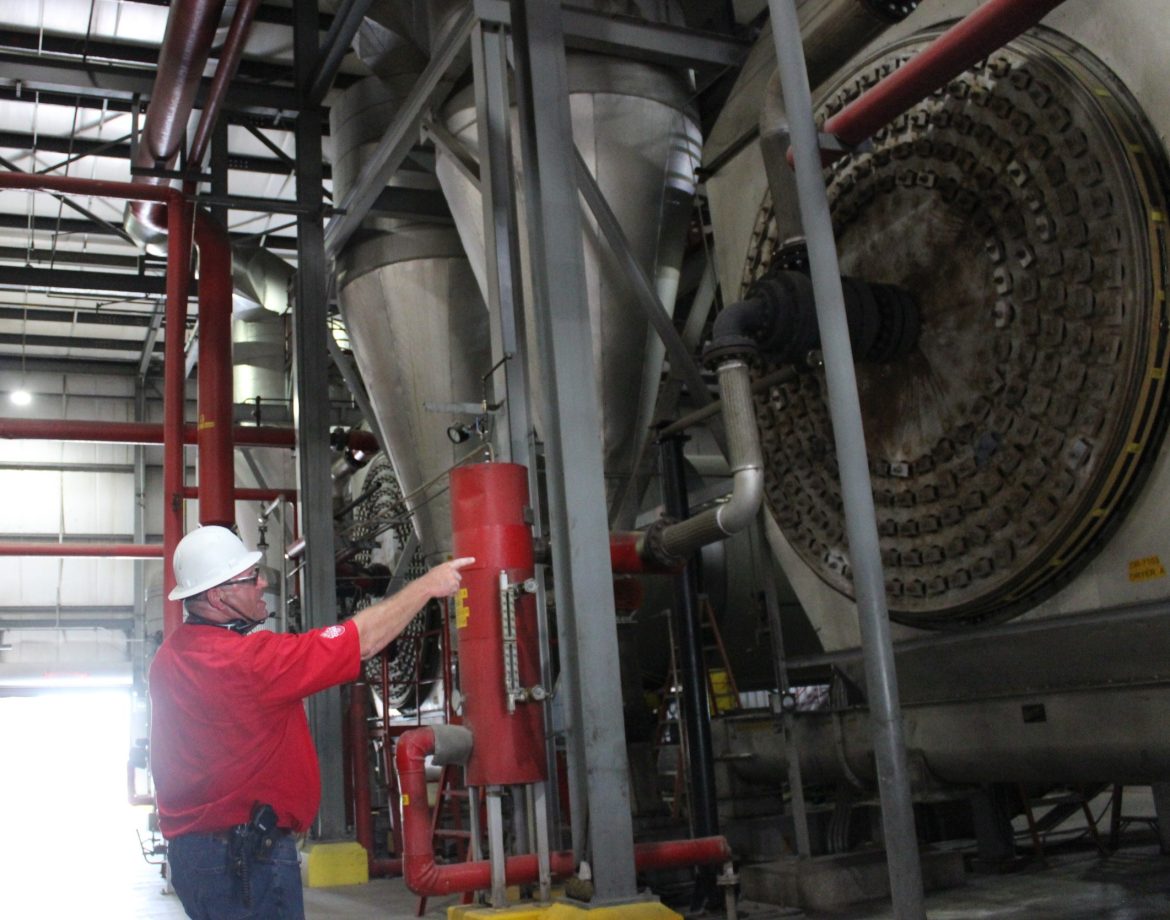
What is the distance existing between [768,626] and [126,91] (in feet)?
25.0

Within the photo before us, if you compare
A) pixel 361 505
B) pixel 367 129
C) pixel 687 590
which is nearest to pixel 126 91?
pixel 367 129

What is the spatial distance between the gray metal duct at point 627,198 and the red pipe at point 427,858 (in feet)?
8.43

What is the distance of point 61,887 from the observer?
10453 mm

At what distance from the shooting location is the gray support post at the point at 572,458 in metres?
5.12

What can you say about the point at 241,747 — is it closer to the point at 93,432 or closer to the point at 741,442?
the point at 741,442

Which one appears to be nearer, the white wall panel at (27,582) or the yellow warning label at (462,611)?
the yellow warning label at (462,611)

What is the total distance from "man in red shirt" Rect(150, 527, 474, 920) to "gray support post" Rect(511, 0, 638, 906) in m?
2.01

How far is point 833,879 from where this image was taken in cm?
595

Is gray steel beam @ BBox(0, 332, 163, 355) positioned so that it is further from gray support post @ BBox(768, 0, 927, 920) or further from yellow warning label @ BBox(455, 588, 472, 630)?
gray support post @ BBox(768, 0, 927, 920)

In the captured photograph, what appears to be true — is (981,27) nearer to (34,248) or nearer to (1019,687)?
(1019,687)

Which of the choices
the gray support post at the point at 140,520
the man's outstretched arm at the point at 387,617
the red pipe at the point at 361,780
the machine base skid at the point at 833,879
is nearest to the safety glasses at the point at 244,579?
the man's outstretched arm at the point at 387,617

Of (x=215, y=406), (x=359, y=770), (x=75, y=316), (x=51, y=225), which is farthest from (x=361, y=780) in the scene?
(x=75, y=316)

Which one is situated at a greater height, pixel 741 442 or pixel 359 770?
pixel 741 442

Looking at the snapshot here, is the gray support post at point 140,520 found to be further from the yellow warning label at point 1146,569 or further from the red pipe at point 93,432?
the yellow warning label at point 1146,569
